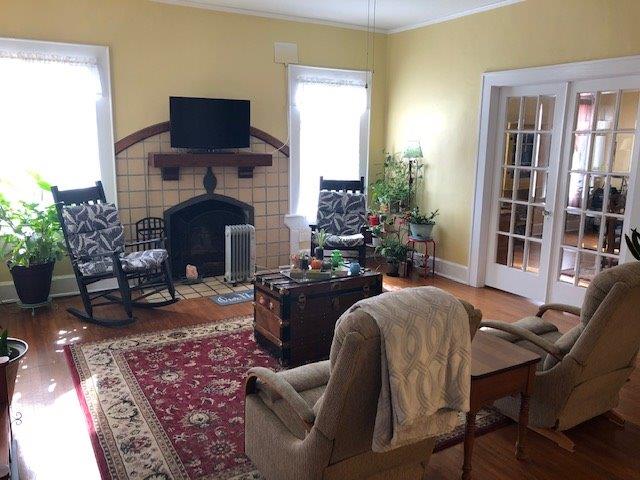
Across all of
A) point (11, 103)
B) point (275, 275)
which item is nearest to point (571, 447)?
point (275, 275)

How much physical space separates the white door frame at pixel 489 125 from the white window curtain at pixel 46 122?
357 cm

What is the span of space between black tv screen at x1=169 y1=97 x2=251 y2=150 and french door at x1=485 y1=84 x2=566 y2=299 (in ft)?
8.23

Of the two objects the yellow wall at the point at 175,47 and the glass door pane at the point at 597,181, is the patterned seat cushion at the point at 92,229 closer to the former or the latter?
the yellow wall at the point at 175,47

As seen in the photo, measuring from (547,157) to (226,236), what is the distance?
10.0ft

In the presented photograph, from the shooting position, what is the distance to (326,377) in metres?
2.33

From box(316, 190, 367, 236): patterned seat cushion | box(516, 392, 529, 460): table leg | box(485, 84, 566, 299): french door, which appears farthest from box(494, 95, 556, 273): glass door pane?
box(516, 392, 529, 460): table leg

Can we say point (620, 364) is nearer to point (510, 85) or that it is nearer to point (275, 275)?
point (275, 275)

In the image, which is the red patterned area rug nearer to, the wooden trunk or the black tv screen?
the wooden trunk

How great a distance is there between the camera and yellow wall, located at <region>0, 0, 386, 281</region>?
461 centimetres

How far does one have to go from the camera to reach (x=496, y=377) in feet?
7.41

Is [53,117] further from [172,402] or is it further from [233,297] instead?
[172,402]

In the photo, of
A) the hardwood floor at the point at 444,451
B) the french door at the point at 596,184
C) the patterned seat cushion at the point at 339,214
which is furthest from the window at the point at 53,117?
the french door at the point at 596,184

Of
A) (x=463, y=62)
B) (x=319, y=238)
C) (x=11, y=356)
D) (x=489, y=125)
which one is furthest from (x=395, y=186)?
(x=11, y=356)

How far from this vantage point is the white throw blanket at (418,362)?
64.8 inches
